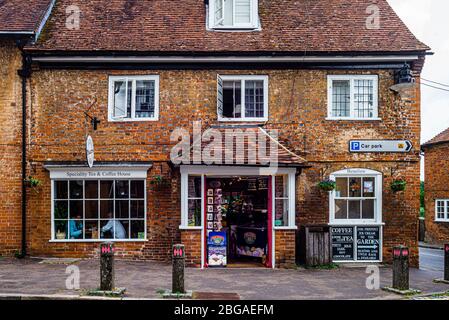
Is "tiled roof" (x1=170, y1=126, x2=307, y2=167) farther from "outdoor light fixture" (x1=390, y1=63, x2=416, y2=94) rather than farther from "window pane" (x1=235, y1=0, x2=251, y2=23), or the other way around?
"window pane" (x1=235, y1=0, x2=251, y2=23)

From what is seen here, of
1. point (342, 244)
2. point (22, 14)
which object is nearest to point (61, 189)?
point (22, 14)

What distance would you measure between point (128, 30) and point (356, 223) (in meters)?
8.99

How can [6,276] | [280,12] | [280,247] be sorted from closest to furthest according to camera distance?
1. [6,276]
2. [280,247]
3. [280,12]

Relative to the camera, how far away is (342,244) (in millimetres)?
13711

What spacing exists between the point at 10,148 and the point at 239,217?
23.0 ft

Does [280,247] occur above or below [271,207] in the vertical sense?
below

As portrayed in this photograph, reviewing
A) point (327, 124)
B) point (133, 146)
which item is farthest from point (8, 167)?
point (327, 124)

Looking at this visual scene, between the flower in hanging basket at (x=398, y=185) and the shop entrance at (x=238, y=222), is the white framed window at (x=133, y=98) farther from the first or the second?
the flower in hanging basket at (x=398, y=185)

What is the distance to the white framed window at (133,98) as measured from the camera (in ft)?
45.5

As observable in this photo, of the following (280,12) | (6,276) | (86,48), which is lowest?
(6,276)

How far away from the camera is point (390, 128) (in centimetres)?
1388

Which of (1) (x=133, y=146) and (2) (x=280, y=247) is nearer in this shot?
(2) (x=280, y=247)

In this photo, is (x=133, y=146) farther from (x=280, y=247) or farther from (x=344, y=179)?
(x=344, y=179)

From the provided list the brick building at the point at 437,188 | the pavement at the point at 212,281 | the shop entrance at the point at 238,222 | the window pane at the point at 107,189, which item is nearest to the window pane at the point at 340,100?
the shop entrance at the point at 238,222
